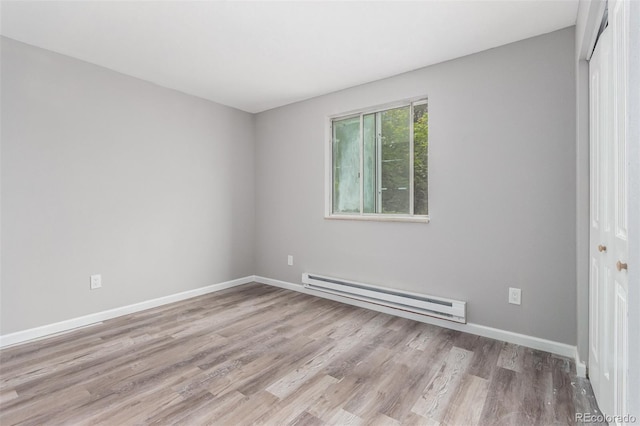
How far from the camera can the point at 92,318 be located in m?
2.89

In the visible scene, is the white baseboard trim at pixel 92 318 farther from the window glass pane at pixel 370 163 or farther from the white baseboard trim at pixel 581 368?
the white baseboard trim at pixel 581 368

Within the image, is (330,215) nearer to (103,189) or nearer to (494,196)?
(494,196)

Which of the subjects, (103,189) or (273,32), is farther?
(103,189)

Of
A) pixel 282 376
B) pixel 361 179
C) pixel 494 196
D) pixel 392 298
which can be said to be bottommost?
pixel 282 376

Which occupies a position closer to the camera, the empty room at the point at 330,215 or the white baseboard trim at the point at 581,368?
the empty room at the point at 330,215

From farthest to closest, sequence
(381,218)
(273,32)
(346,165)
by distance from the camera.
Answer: (346,165)
(381,218)
(273,32)

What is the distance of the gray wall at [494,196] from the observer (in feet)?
7.48

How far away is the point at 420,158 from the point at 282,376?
2.26 meters

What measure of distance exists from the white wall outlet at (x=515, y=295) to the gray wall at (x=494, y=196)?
4 cm

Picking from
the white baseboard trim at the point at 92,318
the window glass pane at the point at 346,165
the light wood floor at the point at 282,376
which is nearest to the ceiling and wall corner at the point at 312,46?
the white baseboard trim at the point at 92,318

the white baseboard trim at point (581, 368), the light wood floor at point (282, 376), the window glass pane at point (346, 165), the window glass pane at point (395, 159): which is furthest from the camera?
the window glass pane at point (346, 165)

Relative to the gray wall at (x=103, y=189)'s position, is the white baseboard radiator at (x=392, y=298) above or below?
below

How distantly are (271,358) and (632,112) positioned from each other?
7.47ft

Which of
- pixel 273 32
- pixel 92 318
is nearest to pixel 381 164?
pixel 273 32
